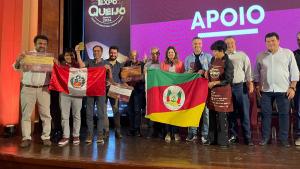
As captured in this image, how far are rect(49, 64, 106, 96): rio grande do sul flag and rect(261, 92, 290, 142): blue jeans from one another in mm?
2027

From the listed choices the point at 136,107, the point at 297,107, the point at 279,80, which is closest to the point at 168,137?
the point at 136,107

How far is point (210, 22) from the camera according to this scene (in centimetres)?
578

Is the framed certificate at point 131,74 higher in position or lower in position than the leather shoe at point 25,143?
higher

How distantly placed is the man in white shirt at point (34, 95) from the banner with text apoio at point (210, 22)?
2.52 metres

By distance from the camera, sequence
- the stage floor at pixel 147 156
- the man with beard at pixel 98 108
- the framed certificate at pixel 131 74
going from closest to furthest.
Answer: the stage floor at pixel 147 156 → the man with beard at pixel 98 108 → the framed certificate at pixel 131 74

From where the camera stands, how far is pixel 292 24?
5.25 m

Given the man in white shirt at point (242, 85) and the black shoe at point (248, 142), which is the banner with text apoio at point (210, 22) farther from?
the black shoe at point (248, 142)

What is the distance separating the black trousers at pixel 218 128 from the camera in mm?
3951

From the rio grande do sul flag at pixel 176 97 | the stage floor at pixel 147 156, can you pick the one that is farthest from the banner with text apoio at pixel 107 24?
the stage floor at pixel 147 156

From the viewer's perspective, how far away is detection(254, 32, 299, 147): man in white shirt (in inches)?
159

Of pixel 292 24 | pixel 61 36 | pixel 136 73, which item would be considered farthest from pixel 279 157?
pixel 61 36

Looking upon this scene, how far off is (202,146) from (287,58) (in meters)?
1.48

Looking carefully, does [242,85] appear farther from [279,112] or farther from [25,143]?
[25,143]

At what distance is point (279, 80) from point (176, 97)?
127 cm
